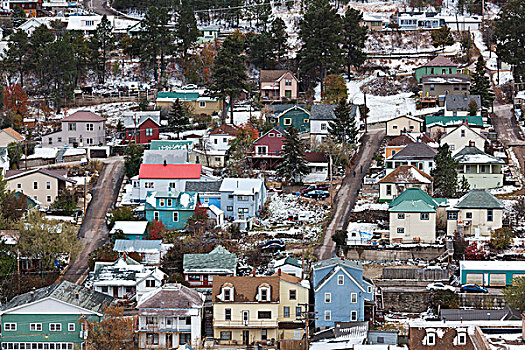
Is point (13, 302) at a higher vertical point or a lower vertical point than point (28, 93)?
lower

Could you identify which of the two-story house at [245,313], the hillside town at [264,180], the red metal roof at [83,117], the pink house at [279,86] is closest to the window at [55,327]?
the hillside town at [264,180]

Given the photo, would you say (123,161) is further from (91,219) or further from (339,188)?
(339,188)

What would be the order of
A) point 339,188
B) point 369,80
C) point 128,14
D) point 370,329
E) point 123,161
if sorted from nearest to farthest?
point 370,329 < point 339,188 < point 123,161 < point 369,80 < point 128,14

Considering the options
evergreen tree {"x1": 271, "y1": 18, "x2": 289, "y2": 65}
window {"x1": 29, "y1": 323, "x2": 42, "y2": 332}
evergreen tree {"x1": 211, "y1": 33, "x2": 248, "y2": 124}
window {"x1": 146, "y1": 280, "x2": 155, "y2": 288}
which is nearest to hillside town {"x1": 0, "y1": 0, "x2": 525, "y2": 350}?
window {"x1": 146, "y1": 280, "x2": 155, "y2": 288}

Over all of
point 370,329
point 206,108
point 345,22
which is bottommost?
point 370,329

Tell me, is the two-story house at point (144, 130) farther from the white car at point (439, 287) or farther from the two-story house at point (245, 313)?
the white car at point (439, 287)

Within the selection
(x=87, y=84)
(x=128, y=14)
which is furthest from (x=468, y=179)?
(x=128, y=14)

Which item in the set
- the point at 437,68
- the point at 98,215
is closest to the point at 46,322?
the point at 98,215
